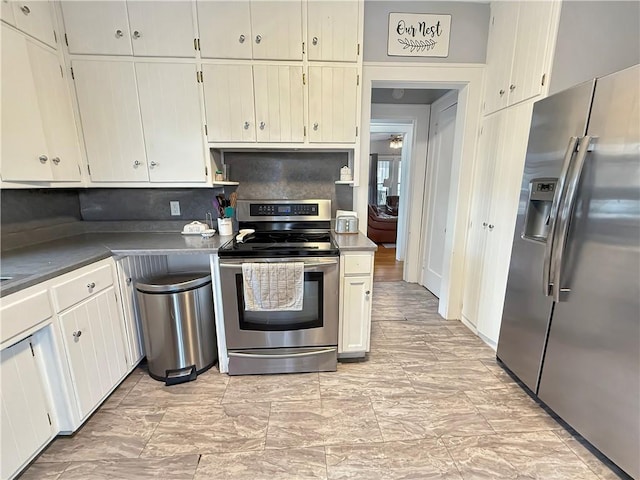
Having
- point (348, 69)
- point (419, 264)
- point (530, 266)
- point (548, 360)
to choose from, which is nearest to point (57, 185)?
point (348, 69)

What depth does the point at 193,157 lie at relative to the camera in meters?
2.10

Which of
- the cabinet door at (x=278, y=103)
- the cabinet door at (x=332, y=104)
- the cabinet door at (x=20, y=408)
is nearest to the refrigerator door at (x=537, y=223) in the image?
the cabinet door at (x=332, y=104)

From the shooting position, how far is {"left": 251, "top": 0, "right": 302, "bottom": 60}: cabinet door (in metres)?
1.92

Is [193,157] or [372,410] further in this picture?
[193,157]

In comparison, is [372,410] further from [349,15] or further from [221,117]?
[349,15]

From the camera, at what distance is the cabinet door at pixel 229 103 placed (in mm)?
1986

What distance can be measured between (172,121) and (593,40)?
2750 millimetres

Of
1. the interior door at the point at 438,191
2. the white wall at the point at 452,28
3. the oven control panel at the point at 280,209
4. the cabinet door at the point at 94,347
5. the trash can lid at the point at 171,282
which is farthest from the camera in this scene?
the interior door at the point at 438,191

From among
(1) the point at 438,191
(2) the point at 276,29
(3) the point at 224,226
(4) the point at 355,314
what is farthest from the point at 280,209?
(1) the point at 438,191

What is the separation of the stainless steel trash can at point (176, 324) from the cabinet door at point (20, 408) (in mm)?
580

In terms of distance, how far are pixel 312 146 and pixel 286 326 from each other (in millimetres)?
1338

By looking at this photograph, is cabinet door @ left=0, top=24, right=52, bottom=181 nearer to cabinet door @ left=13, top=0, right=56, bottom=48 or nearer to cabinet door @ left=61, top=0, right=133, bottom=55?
cabinet door @ left=13, top=0, right=56, bottom=48

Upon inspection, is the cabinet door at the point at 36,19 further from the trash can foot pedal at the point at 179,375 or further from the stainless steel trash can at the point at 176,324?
the trash can foot pedal at the point at 179,375

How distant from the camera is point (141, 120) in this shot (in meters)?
2.01
